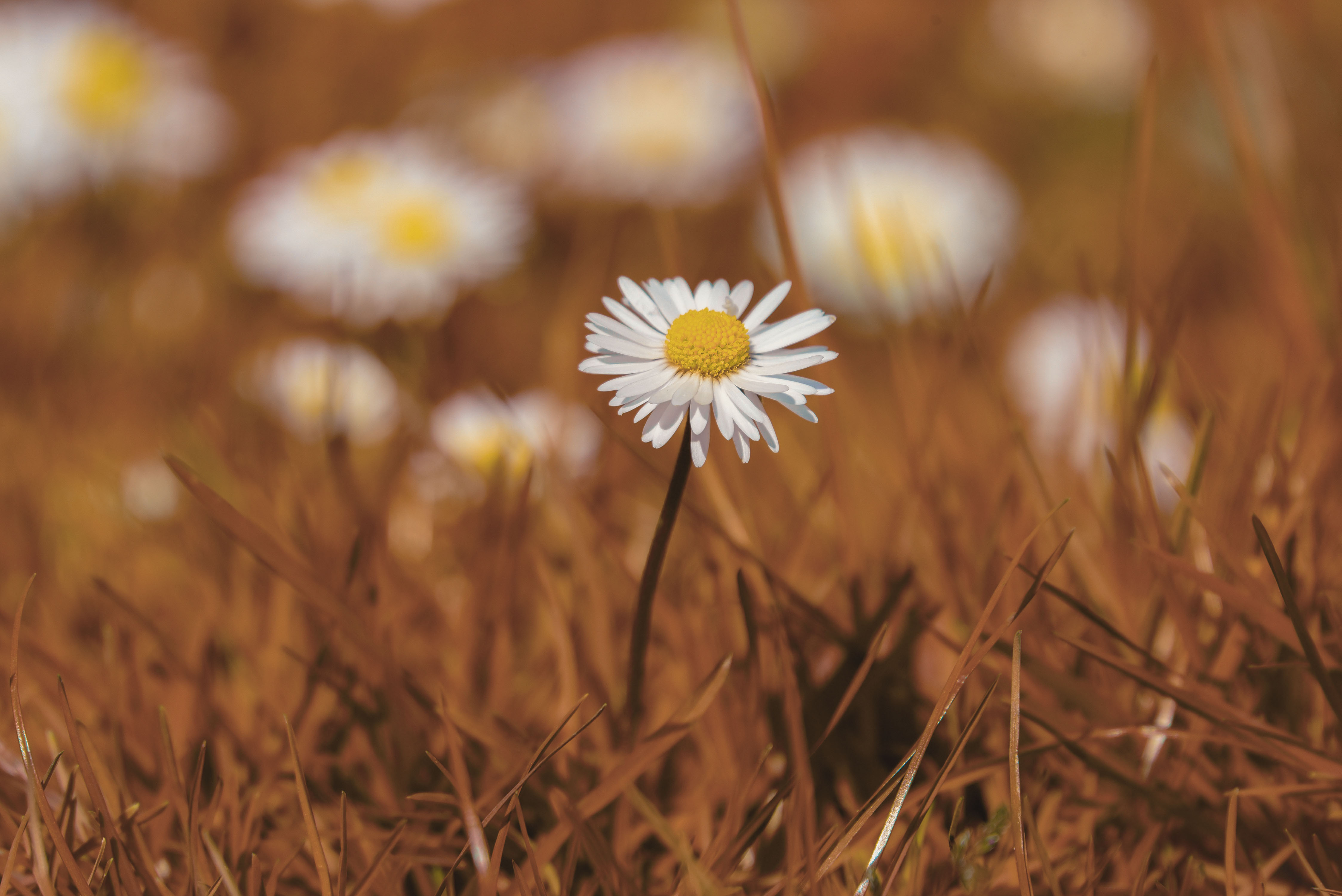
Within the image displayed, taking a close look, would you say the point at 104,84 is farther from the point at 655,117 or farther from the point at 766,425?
the point at 766,425

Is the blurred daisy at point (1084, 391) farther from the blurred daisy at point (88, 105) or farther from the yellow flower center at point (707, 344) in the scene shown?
the blurred daisy at point (88, 105)

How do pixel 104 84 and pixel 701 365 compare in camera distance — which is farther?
pixel 104 84

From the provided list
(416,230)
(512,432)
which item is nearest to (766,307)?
(512,432)

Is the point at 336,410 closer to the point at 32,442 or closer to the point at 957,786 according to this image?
the point at 32,442

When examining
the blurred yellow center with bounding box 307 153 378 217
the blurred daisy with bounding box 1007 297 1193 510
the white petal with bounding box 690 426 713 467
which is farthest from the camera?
the blurred yellow center with bounding box 307 153 378 217

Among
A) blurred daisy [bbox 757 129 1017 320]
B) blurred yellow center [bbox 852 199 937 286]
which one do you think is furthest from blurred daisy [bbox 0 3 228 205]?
blurred yellow center [bbox 852 199 937 286]

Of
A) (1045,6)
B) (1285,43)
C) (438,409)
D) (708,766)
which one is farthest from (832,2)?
(708,766)

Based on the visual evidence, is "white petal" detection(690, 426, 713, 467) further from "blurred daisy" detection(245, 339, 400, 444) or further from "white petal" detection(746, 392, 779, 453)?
"blurred daisy" detection(245, 339, 400, 444)

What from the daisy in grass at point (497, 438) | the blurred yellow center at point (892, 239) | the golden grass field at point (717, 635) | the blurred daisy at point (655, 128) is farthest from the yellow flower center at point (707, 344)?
the blurred daisy at point (655, 128)
